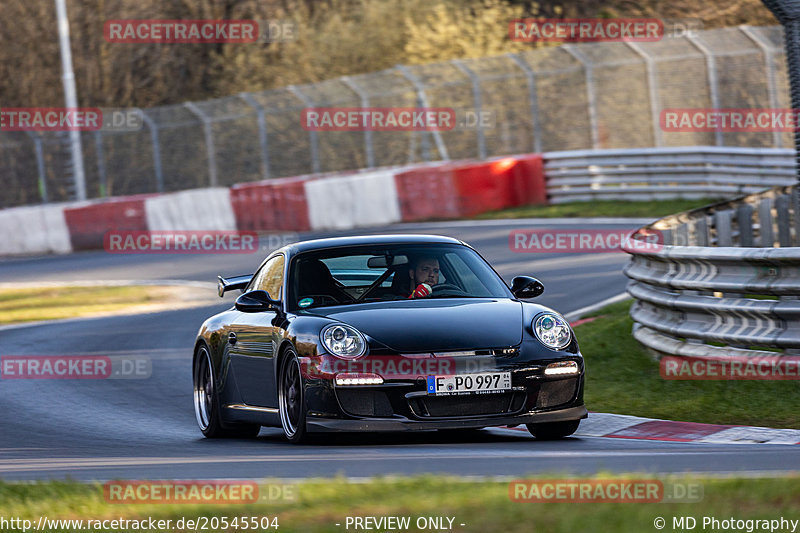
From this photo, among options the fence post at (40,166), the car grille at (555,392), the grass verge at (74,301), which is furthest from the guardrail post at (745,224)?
the fence post at (40,166)

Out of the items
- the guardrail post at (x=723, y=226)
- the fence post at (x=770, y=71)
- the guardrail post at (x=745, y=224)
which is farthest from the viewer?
the fence post at (x=770, y=71)

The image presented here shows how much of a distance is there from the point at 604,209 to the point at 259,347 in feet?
54.6

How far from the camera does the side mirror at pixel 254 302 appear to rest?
928 centimetres

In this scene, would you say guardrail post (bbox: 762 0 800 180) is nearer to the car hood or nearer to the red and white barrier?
the car hood

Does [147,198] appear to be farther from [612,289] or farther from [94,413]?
[94,413]

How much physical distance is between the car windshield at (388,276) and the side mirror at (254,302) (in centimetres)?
15

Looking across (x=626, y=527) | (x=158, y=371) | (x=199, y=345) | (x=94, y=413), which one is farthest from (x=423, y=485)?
(x=158, y=371)

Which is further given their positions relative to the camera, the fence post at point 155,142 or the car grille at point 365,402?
the fence post at point 155,142

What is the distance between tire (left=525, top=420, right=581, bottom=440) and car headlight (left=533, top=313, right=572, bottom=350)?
51 centimetres

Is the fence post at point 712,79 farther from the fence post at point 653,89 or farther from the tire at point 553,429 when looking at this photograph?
the tire at point 553,429

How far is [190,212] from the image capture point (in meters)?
26.7

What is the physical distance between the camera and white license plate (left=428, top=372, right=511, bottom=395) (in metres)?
8.19

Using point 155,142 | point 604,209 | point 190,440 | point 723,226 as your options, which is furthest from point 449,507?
point 155,142

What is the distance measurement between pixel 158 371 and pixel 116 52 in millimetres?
35026
